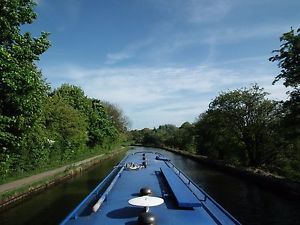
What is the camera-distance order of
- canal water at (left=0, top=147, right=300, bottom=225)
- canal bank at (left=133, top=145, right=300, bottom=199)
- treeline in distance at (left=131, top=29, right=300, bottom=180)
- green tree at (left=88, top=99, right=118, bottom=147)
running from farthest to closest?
green tree at (left=88, top=99, right=118, bottom=147), treeline in distance at (left=131, top=29, right=300, bottom=180), canal bank at (left=133, top=145, right=300, bottom=199), canal water at (left=0, top=147, right=300, bottom=225)

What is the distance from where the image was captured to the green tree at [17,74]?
19.6 m

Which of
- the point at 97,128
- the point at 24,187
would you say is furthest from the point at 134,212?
the point at 97,128

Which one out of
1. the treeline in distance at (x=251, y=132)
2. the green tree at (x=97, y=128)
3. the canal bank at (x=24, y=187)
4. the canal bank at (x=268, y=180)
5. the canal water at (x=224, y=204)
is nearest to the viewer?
the canal water at (x=224, y=204)

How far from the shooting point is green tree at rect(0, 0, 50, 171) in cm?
1961

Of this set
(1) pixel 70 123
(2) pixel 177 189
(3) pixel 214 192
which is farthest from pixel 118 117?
(2) pixel 177 189

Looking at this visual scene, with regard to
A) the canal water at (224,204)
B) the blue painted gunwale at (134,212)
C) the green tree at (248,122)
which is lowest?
the canal water at (224,204)

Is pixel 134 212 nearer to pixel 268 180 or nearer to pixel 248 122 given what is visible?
pixel 268 180

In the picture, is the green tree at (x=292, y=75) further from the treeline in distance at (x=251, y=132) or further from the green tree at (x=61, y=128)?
the green tree at (x=61, y=128)

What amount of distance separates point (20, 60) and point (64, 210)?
342 inches

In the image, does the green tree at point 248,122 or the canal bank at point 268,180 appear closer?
the canal bank at point 268,180

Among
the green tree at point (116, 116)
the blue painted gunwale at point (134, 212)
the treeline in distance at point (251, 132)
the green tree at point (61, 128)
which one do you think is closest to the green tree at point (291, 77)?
the treeline in distance at point (251, 132)

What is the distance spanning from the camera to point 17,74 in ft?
63.4

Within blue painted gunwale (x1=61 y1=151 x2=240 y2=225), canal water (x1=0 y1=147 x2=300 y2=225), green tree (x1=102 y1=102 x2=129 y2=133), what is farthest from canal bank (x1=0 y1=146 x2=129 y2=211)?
green tree (x1=102 y1=102 x2=129 y2=133)

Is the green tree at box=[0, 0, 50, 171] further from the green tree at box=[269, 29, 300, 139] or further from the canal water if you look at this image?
the green tree at box=[269, 29, 300, 139]
